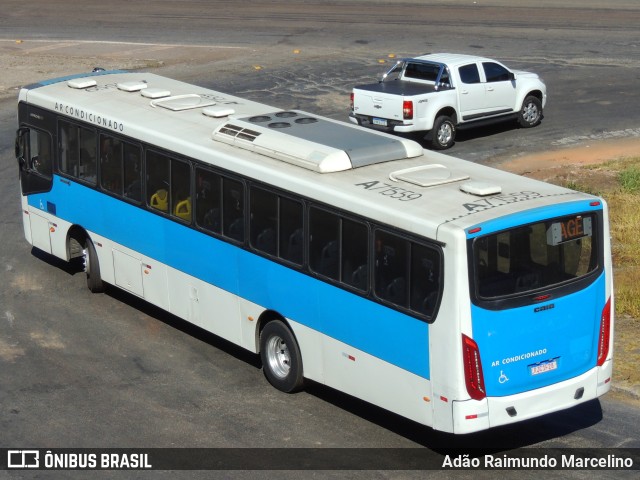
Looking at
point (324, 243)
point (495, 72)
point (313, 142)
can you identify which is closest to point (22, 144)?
point (313, 142)

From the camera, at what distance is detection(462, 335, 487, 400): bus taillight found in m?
11.2

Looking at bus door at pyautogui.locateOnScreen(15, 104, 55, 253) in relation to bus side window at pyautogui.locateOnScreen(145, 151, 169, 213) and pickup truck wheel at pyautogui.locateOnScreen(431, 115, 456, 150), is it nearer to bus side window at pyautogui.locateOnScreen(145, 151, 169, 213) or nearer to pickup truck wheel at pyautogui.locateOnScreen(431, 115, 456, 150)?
bus side window at pyautogui.locateOnScreen(145, 151, 169, 213)

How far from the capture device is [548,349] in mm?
11688

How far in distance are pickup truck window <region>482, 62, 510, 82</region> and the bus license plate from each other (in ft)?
52.6

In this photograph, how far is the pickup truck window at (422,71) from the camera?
86.5 feet

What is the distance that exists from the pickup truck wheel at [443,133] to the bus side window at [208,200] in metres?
11.9

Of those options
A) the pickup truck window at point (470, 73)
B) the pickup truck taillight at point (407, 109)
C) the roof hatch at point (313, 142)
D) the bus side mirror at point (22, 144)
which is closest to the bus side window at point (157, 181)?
the roof hatch at point (313, 142)

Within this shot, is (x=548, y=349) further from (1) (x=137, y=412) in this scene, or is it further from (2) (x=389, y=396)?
(1) (x=137, y=412)

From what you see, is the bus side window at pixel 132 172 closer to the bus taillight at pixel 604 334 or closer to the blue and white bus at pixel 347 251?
the blue and white bus at pixel 347 251

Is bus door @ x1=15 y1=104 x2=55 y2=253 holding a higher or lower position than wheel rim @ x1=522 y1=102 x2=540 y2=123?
higher

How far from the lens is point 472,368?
1121 centimetres

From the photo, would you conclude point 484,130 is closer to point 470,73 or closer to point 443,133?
point 470,73

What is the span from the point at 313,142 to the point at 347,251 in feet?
5.70

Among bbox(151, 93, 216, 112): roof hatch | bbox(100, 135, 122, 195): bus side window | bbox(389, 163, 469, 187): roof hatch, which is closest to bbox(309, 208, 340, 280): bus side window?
bbox(389, 163, 469, 187): roof hatch
